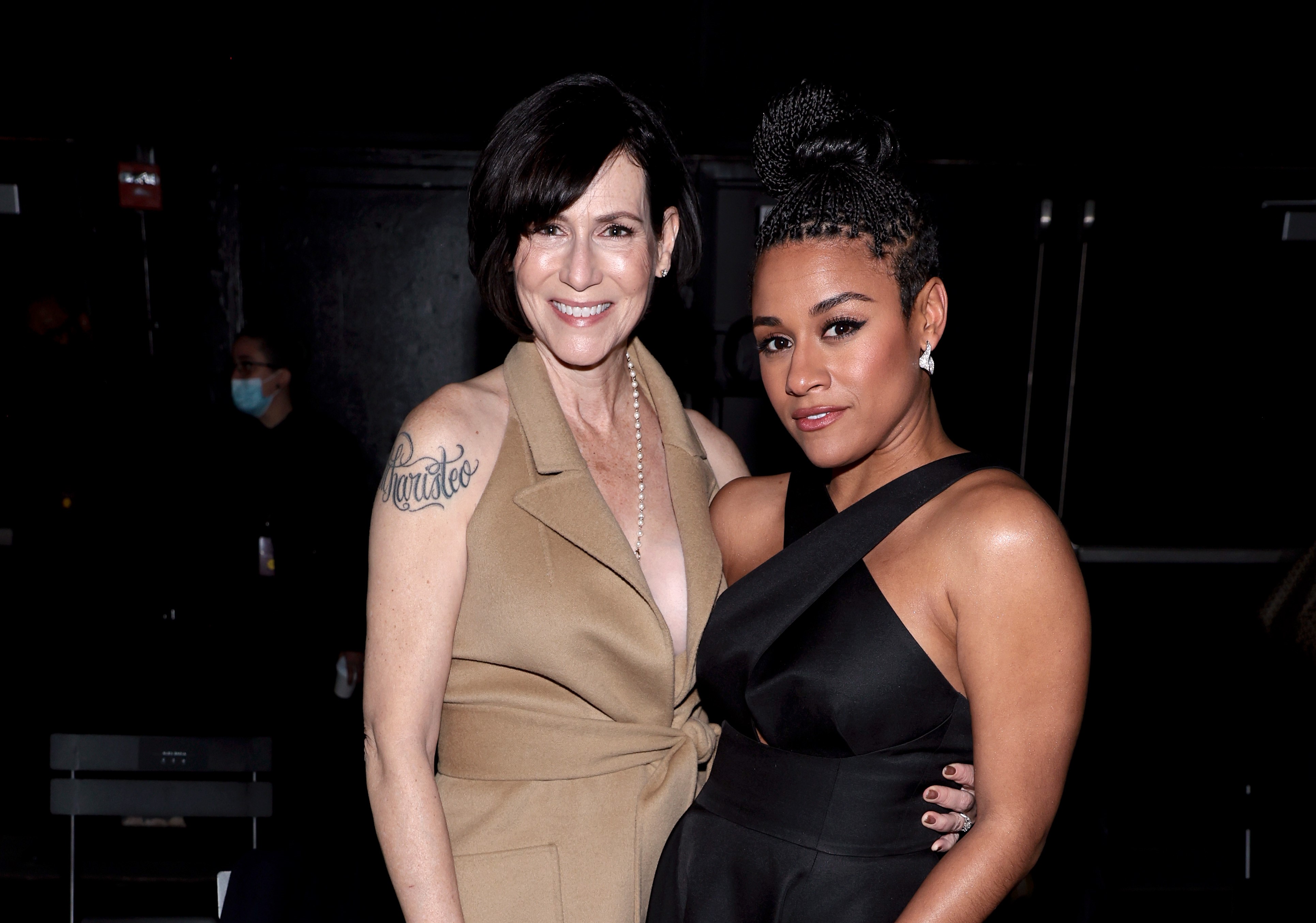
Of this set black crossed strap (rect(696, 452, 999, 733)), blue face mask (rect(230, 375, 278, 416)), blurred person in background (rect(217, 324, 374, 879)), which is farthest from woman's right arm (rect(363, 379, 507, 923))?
blue face mask (rect(230, 375, 278, 416))

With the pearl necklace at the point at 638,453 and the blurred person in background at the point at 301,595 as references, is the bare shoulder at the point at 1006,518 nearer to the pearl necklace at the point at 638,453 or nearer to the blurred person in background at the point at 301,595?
the pearl necklace at the point at 638,453

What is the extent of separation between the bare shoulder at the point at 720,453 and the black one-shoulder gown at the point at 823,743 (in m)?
0.46

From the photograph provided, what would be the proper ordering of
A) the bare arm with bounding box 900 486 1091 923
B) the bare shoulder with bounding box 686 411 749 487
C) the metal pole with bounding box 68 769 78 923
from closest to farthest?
the bare arm with bounding box 900 486 1091 923 < the bare shoulder with bounding box 686 411 749 487 < the metal pole with bounding box 68 769 78 923

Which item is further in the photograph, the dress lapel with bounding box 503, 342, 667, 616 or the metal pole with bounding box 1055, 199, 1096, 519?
the metal pole with bounding box 1055, 199, 1096, 519

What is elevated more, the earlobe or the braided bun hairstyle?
the braided bun hairstyle

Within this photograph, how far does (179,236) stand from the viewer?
A: 4.46 m

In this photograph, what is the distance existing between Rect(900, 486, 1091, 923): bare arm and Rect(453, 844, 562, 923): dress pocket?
1.67 ft

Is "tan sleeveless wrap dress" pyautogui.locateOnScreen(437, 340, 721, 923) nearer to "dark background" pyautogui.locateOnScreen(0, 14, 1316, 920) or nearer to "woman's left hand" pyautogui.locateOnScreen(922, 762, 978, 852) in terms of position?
"woman's left hand" pyautogui.locateOnScreen(922, 762, 978, 852)

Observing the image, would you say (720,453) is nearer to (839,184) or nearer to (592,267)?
(592,267)

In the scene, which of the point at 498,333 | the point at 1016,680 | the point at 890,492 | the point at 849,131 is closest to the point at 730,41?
the point at 498,333

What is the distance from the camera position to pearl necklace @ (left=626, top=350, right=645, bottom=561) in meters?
1.71

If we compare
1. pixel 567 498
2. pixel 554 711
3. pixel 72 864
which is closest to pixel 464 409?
pixel 567 498

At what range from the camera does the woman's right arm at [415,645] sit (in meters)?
1.47

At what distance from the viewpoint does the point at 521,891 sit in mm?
1510
